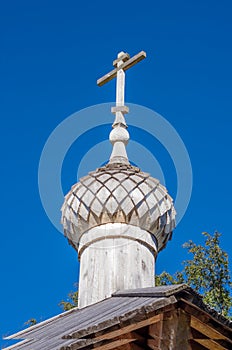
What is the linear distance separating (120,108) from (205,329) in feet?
15.2

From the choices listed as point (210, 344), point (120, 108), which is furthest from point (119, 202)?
point (210, 344)

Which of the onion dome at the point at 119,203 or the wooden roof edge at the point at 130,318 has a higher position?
the onion dome at the point at 119,203

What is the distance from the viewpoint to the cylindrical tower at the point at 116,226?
7.50 metres

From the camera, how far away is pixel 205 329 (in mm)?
4598

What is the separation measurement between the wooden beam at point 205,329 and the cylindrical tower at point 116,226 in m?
2.75

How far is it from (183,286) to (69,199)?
3.92m

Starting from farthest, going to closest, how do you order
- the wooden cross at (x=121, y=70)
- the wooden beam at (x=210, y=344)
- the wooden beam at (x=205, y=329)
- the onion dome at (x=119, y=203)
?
1. the wooden cross at (x=121, y=70)
2. the onion dome at (x=119, y=203)
3. the wooden beam at (x=210, y=344)
4. the wooden beam at (x=205, y=329)

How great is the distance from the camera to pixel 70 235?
8172 millimetres

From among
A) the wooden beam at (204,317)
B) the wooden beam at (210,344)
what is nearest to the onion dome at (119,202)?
the wooden beam at (210,344)

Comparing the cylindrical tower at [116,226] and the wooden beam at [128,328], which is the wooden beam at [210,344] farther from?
the cylindrical tower at [116,226]

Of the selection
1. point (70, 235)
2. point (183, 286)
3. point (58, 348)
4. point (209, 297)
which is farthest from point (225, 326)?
point (209, 297)

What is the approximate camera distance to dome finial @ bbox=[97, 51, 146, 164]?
27.7ft

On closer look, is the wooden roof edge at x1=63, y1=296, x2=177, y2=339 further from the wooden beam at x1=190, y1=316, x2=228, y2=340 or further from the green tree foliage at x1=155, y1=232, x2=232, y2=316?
the green tree foliage at x1=155, y1=232, x2=232, y2=316

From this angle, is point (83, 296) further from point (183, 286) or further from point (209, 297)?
point (209, 297)
